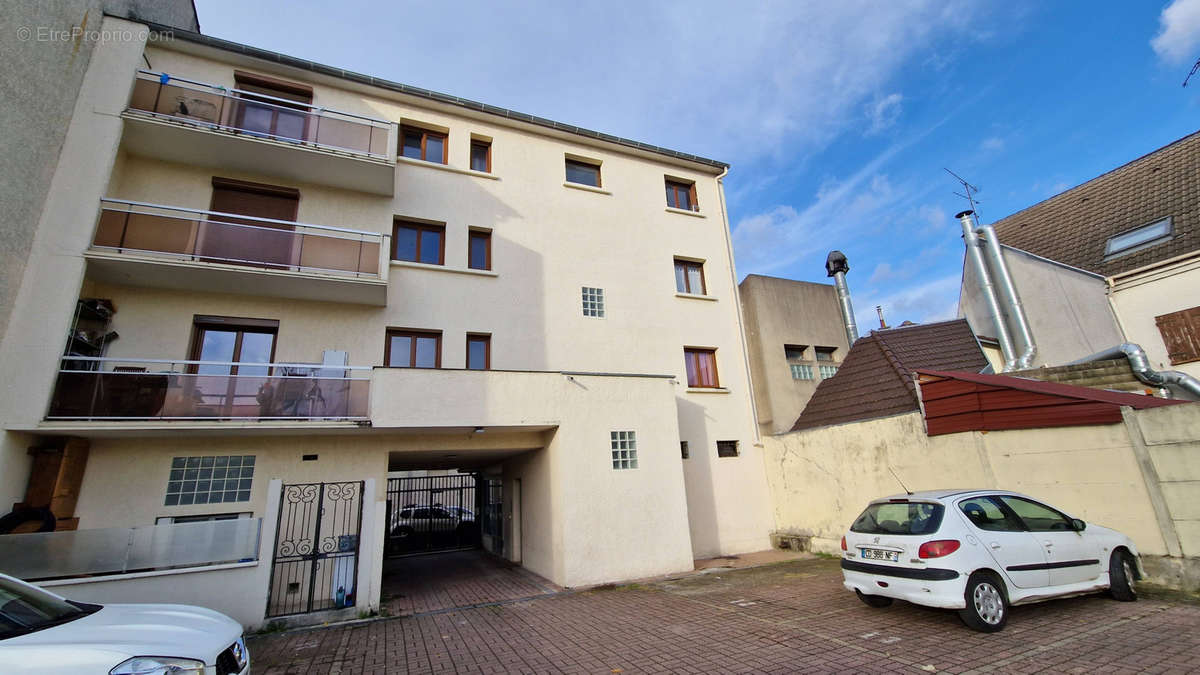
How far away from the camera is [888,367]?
12156mm

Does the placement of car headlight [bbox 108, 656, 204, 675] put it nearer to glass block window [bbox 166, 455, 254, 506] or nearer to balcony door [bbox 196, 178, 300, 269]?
glass block window [bbox 166, 455, 254, 506]

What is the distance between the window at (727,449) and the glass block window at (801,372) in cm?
482

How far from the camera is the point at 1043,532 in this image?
6199mm

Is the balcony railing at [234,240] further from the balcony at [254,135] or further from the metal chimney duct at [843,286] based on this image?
the metal chimney duct at [843,286]

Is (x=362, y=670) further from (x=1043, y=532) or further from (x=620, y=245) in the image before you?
(x=620, y=245)

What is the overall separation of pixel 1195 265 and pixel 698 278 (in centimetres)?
1243

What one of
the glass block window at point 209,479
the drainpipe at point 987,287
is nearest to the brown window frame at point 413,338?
the glass block window at point 209,479

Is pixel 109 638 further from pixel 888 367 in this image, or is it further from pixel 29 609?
pixel 888 367

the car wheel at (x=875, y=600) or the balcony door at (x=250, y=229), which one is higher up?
the balcony door at (x=250, y=229)

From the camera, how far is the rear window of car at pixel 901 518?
5914 millimetres

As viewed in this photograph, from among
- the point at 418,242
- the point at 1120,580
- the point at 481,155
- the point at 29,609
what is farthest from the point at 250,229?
the point at 1120,580

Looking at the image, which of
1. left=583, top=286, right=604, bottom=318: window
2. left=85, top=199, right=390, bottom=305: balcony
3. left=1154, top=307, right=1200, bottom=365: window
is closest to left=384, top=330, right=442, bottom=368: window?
left=85, top=199, right=390, bottom=305: balcony

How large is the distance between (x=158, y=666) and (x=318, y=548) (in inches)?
225

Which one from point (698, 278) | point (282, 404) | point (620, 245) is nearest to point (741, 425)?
point (698, 278)
